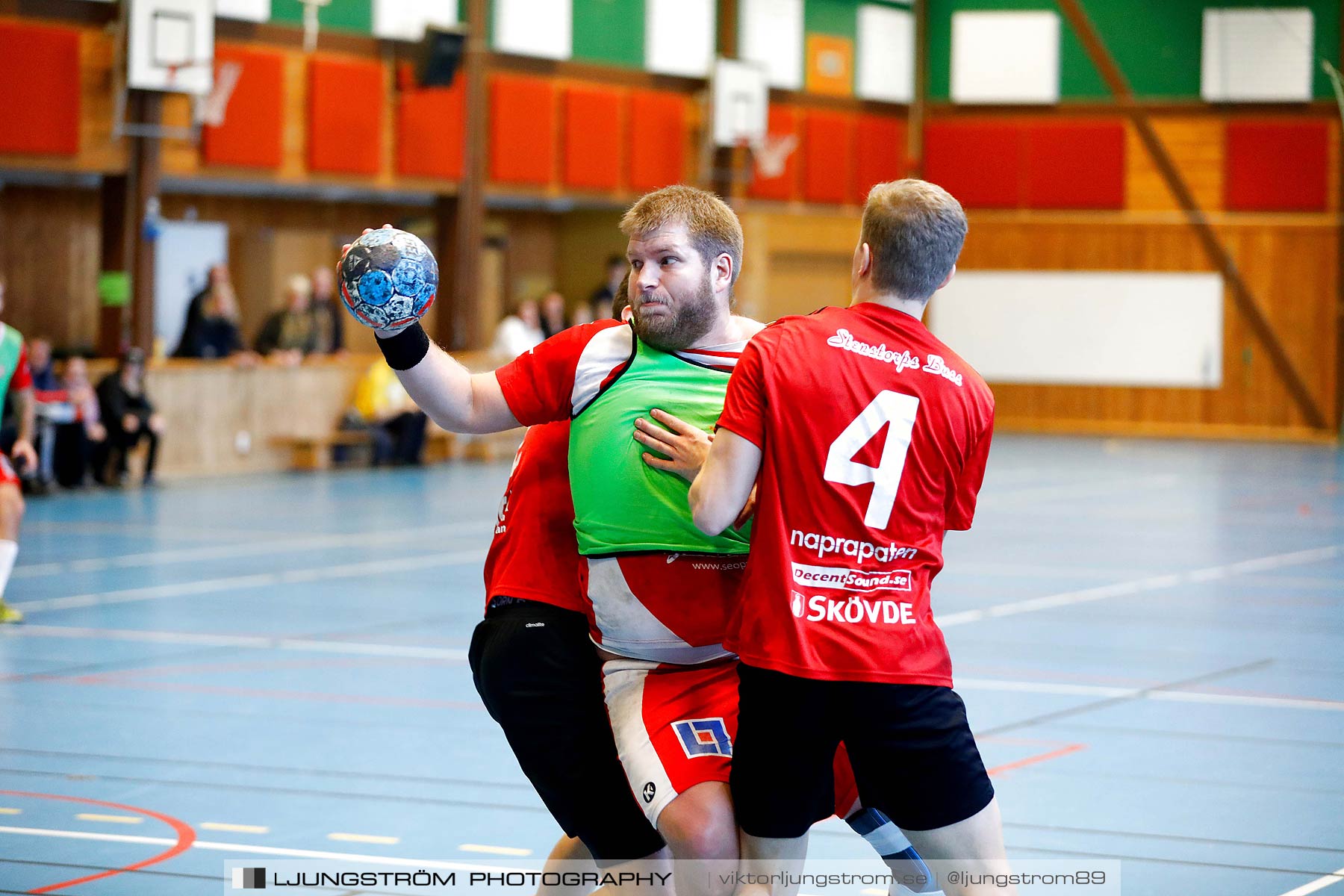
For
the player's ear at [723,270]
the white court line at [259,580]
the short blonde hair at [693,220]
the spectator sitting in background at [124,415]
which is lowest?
the white court line at [259,580]

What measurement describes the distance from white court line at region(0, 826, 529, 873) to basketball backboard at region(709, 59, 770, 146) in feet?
77.4

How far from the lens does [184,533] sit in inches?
624

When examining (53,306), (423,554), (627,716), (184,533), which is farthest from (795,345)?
(53,306)

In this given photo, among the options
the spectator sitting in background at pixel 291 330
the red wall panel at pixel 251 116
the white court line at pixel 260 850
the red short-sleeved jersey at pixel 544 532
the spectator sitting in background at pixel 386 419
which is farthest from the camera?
the spectator sitting in background at pixel 386 419

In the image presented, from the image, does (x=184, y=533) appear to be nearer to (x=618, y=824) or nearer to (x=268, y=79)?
(x=268, y=79)

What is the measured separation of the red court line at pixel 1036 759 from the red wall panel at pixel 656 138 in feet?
67.7

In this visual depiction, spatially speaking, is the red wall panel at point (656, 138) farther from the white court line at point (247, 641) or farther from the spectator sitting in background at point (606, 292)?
the white court line at point (247, 641)

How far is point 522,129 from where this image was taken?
26.5 meters

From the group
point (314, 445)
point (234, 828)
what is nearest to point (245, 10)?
point (314, 445)

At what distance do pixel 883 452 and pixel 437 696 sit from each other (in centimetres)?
556

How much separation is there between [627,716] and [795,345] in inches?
39.5

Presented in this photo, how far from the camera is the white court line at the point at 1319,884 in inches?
224

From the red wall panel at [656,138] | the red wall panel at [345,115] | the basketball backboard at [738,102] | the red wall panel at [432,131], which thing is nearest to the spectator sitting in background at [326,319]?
the red wall panel at [345,115]

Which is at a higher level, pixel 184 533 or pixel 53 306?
pixel 53 306
